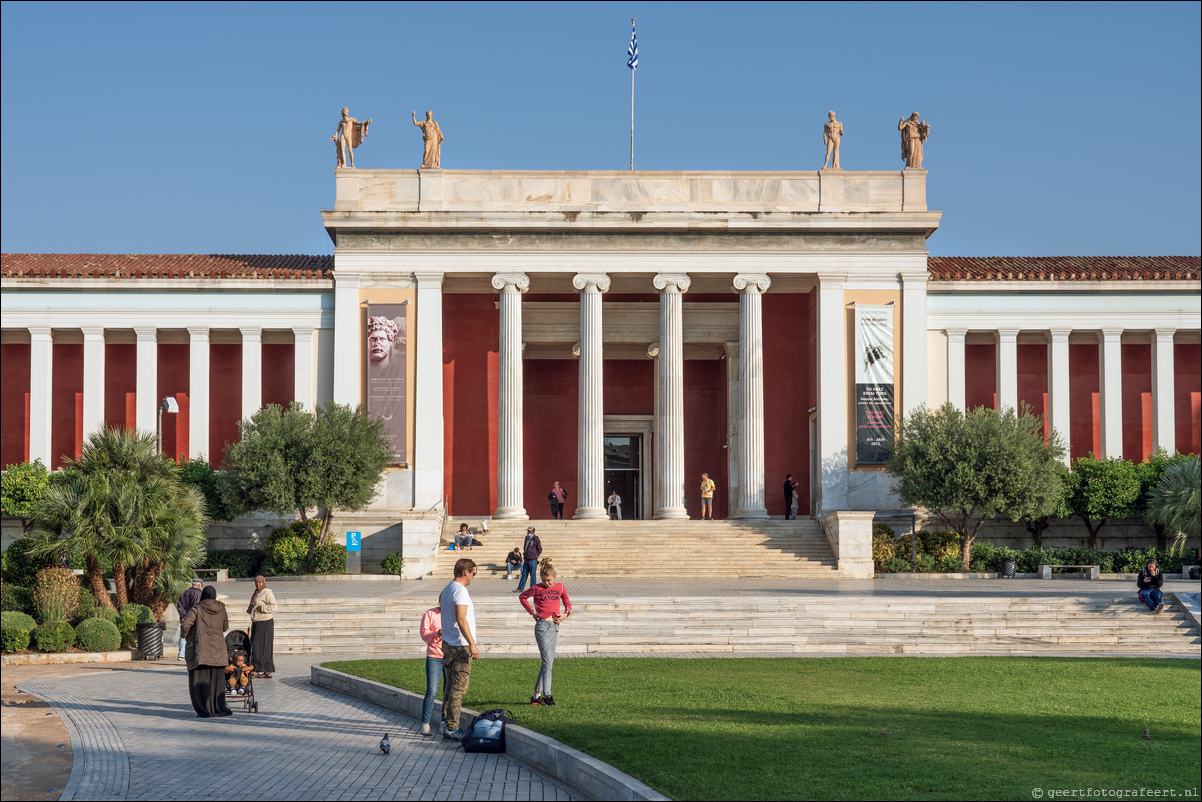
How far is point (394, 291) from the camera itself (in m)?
36.2

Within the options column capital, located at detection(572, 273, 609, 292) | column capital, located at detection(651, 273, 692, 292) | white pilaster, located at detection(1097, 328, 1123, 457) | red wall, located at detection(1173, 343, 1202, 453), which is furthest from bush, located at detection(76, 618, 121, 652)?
red wall, located at detection(1173, 343, 1202, 453)

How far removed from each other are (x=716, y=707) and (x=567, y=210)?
82.9ft

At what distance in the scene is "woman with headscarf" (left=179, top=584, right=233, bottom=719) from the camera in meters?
13.1

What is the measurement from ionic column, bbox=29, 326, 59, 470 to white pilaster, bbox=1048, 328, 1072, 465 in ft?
104

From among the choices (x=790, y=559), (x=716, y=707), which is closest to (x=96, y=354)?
(x=790, y=559)

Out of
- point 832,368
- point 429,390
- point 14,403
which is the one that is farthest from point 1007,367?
point 14,403

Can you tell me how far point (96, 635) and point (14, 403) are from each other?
21.3 metres

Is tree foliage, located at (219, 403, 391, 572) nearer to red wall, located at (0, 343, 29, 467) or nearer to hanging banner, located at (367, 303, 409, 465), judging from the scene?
hanging banner, located at (367, 303, 409, 465)

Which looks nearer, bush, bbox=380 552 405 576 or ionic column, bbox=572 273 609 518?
bush, bbox=380 552 405 576

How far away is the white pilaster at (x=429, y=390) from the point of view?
3562 cm

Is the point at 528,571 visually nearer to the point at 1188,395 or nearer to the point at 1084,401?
the point at 1084,401

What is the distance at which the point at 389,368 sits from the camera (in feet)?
117

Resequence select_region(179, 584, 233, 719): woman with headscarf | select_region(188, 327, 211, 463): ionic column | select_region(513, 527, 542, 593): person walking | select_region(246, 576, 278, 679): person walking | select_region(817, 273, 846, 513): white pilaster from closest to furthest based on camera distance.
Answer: select_region(179, 584, 233, 719): woman with headscarf
select_region(246, 576, 278, 679): person walking
select_region(513, 527, 542, 593): person walking
select_region(817, 273, 846, 513): white pilaster
select_region(188, 327, 211, 463): ionic column

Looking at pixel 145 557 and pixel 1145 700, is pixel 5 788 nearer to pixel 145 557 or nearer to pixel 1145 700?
pixel 1145 700
